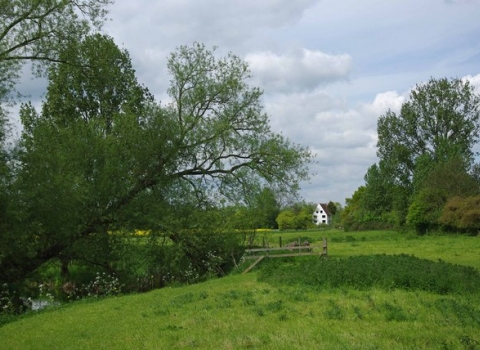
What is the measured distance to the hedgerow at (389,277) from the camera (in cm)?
1425

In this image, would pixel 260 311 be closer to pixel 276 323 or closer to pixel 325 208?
pixel 276 323

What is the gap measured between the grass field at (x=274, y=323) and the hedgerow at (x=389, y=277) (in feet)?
2.18

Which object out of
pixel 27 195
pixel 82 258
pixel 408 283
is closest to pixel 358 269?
pixel 408 283

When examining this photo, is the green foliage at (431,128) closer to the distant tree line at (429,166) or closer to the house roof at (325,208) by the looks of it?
the distant tree line at (429,166)

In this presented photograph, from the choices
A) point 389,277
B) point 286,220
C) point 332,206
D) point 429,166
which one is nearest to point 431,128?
point 429,166

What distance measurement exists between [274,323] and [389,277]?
18.0 feet

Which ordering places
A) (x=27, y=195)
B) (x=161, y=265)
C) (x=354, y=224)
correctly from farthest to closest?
(x=354, y=224) → (x=161, y=265) → (x=27, y=195)

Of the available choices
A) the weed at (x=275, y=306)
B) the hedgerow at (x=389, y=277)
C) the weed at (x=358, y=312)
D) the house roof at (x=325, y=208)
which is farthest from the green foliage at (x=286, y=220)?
the weed at (x=358, y=312)

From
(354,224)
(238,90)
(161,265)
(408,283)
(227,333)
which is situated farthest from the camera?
(354,224)

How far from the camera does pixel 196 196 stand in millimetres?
30891

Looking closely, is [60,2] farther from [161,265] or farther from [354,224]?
[354,224]

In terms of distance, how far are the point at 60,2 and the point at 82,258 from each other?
1310cm

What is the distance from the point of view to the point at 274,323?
11117 millimetres

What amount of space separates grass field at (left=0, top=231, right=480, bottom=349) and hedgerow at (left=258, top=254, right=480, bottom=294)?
2.18ft
